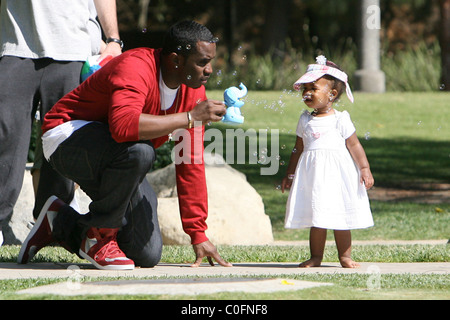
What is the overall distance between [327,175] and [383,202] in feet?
15.3

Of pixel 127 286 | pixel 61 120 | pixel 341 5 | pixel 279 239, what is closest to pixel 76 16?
pixel 61 120

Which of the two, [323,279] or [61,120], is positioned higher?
[61,120]

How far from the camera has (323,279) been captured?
4.24 metres

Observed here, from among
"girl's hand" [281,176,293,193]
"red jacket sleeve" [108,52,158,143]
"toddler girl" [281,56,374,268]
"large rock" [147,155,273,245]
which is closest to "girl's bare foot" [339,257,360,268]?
"toddler girl" [281,56,374,268]

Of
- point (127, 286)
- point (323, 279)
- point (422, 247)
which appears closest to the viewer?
point (127, 286)

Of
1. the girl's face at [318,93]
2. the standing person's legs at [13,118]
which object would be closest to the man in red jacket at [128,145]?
the standing person's legs at [13,118]

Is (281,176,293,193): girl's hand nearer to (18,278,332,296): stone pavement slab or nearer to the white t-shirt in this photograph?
(18,278,332,296): stone pavement slab

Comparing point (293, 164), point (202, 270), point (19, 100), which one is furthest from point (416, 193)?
point (19, 100)

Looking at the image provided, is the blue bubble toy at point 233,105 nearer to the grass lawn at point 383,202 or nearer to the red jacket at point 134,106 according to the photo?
the red jacket at point 134,106

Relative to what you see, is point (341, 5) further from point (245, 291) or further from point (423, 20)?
point (245, 291)

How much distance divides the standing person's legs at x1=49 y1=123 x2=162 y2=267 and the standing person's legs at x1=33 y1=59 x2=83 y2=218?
44 centimetres

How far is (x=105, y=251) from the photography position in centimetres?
474

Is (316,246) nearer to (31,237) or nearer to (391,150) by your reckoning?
(31,237)

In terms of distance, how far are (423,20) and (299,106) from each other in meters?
17.9
